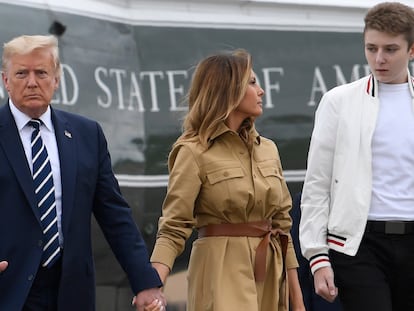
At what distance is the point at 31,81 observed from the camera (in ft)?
15.1

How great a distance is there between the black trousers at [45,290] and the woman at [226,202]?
519 millimetres

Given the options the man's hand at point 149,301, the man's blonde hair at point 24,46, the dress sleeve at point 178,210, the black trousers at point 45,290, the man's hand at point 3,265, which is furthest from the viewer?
the dress sleeve at point 178,210

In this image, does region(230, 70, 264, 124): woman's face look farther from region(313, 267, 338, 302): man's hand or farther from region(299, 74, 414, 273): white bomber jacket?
region(313, 267, 338, 302): man's hand

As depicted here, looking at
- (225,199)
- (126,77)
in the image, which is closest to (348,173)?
(225,199)

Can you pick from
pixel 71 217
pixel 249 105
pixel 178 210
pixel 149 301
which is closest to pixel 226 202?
pixel 178 210

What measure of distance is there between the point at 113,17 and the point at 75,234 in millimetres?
2035

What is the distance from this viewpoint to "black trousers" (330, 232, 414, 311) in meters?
4.91

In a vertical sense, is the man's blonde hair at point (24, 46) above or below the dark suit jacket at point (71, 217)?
above

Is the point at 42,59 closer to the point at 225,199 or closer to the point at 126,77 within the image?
the point at 225,199

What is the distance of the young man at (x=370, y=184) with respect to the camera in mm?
4934

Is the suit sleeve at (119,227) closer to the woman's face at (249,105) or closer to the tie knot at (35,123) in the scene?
the tie knot at (35,123)

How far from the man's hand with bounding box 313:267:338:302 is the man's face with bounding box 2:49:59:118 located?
1.25 metres

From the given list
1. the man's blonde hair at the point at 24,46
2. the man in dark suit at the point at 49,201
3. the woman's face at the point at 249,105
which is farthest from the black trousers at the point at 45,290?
the woman's face at the point at 249,105

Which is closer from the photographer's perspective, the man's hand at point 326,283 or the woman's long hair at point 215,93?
the man's hand at point 326,283
